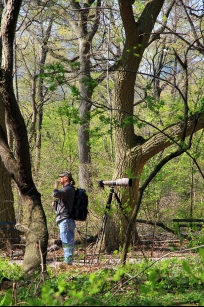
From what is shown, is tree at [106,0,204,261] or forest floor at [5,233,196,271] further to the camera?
tree at [106,0,204,261]

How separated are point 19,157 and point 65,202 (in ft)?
5.74

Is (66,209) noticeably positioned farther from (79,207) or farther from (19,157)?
(19,157)

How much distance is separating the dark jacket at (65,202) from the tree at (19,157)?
134 centimetres

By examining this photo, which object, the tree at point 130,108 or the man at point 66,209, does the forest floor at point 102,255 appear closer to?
the man at point 66,209

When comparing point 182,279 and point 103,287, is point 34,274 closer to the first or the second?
point 103,287

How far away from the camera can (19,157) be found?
582 centimetres

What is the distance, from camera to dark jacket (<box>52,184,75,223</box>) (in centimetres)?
720

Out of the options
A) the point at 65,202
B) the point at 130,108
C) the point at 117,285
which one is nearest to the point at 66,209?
the point at 65,202

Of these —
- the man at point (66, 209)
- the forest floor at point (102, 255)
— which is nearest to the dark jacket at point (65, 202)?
the man at point (66, 209)

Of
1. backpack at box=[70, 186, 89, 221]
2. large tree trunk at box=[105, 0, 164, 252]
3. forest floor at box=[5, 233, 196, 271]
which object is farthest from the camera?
large tree trunk at box=[105, 0, 164, 252]

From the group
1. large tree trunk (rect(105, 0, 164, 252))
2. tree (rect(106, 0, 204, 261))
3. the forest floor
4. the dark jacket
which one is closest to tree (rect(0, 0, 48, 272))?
the forest floor

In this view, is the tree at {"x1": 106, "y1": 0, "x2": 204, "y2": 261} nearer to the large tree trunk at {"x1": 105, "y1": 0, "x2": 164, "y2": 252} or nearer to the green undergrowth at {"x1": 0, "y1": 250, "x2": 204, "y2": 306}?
the large tree trunk at {"x1": 105, "y1": 0, "x2": 164, "y2": 252}

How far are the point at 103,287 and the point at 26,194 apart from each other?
1.77 meters

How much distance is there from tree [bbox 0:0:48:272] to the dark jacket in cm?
134
